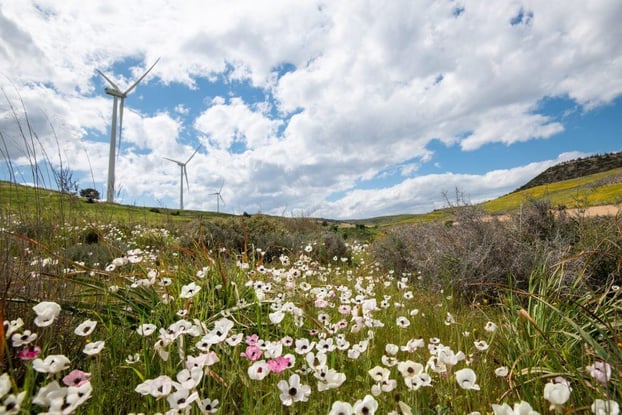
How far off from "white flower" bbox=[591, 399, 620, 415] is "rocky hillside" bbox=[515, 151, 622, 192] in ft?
210

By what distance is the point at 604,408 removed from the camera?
4.48ft

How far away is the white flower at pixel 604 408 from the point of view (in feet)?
4.37

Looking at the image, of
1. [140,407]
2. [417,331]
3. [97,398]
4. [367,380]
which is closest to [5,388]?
[97,398]

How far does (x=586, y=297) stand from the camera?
131 inches

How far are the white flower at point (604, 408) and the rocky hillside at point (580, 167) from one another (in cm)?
6409

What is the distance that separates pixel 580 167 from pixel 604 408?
234 feet

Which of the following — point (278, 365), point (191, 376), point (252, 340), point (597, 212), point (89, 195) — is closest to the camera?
point (191, 376)

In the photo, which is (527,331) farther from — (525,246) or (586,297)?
(525,246)

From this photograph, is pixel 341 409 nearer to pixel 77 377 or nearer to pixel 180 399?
pixel 180 399

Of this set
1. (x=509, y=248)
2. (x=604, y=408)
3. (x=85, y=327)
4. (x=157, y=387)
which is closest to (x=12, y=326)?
(x=85, y=327)

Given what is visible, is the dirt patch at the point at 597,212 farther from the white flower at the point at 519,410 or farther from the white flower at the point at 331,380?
the white flower at the point at 331,380

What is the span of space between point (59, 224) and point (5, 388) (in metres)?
2.92

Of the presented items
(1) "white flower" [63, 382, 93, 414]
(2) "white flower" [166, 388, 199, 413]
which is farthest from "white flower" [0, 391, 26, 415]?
(2) "white flower" [166, 388, 199, 413]

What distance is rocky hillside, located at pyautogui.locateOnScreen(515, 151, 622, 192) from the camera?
54.4 metres
